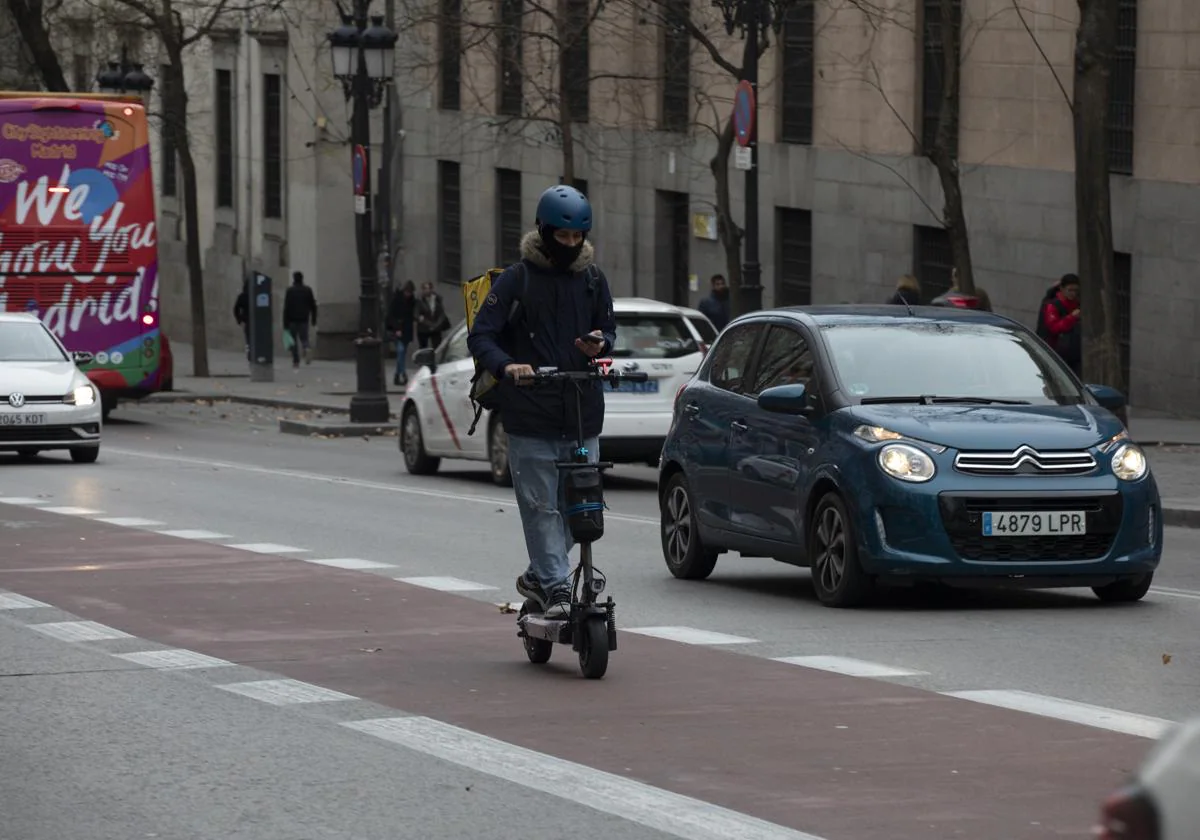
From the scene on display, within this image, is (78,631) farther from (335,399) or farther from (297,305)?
(297,305)

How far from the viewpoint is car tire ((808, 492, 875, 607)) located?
11.9 m

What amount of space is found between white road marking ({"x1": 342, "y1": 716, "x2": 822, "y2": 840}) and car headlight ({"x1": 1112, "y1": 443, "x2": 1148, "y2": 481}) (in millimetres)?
4779

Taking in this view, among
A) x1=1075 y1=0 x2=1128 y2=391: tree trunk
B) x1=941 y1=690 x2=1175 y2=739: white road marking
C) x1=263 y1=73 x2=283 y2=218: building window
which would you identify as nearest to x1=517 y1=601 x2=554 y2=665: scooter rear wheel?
x1=941 y1=690 x2=1175 y2=739: white road marking

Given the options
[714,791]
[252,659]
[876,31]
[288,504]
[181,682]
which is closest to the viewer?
[714,791]

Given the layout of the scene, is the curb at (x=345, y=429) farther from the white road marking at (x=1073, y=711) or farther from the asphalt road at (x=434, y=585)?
the white road marking at (x=1073, y=711)

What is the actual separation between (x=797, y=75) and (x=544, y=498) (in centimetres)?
2905

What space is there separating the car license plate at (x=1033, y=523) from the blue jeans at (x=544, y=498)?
2801 mm

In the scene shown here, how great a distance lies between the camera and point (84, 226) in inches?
1234

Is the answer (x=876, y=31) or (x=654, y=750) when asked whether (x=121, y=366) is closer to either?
(x=876, y=31)

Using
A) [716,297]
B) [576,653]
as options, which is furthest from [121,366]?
[576,653]

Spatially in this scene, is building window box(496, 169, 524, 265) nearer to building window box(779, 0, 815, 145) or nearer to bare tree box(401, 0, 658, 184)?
bare tree box(401, 0, 658, 184)

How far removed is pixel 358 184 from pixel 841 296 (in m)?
7.73

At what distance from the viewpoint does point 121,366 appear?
3212 cm

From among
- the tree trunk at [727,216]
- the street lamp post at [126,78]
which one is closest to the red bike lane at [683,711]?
the tree trunk at [727,216]
